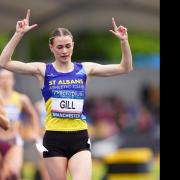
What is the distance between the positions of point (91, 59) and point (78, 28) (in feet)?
9.22

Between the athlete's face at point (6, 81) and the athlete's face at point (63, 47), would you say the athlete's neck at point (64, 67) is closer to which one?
the athlete's face at point (63, 47)

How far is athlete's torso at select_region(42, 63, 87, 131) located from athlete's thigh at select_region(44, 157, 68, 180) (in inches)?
13.4

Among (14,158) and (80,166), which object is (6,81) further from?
(80,166)

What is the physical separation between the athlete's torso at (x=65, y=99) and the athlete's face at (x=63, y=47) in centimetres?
18

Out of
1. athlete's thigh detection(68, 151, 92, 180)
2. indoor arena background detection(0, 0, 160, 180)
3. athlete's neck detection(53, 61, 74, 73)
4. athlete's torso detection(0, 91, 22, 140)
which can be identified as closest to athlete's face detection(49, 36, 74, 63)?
athlete's neck detection(53, 61, 74, 73)

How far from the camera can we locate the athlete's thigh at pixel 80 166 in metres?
10.5

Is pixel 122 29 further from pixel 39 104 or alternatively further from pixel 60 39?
pixel 39 104

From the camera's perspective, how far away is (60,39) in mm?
10680

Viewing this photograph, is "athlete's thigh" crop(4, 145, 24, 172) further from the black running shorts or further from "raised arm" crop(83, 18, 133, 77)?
"raised arm" crop(83, 18, 133, 77)

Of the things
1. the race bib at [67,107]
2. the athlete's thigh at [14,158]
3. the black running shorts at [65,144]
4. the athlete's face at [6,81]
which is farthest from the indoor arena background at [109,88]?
the race bib at [67,107]

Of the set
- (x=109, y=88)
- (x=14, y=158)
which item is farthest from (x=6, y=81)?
(x=109, y=88)

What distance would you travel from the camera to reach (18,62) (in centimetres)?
1073

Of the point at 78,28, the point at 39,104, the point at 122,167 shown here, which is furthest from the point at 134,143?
the point at 78,28

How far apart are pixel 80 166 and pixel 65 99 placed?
2.48 feet
